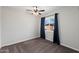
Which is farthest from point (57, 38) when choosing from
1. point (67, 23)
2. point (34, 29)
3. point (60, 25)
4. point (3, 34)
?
point (3, 34)

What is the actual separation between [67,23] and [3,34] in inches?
95.1

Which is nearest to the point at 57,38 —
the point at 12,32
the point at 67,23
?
the point at 67,23

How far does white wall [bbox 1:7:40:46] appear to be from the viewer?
91.9 inches

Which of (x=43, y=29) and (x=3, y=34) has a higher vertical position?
(x=43, y=29)

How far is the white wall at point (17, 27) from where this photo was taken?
233 centimetres

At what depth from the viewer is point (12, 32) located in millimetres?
2766

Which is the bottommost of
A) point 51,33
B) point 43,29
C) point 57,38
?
point 57,38

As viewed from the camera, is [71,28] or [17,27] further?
[17,27]

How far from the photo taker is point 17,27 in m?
2.78

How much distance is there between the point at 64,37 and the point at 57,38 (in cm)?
33
